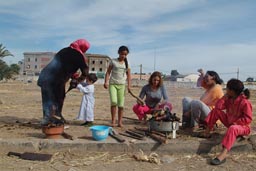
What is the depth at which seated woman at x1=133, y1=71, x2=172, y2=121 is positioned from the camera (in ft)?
20.7

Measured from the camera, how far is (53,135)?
4.89m

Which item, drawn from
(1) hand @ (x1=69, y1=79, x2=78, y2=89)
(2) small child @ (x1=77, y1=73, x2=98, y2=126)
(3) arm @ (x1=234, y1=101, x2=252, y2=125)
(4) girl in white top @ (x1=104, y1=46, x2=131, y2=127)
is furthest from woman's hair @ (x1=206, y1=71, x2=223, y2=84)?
(1) hand @ (x1=69, y1=79, x2=78, y2=89)

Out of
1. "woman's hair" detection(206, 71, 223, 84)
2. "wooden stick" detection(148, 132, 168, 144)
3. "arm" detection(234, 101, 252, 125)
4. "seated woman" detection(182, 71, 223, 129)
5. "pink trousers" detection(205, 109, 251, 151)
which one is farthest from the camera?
"woman's hair" detection(206, 71, 223, 84)

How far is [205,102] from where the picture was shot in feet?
18.3

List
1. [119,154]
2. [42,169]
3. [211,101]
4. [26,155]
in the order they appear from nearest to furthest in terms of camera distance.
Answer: [42,169] → [26,155] → [119,154] → [211,101]

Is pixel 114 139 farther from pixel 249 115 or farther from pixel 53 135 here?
pixel 249 115

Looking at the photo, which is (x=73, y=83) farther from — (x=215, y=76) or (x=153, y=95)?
(x=215, y=76)

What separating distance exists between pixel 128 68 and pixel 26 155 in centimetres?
289

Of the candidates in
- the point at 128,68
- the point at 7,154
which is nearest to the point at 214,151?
the point at 128,68

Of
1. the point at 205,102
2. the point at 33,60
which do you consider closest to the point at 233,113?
the point at 205,102

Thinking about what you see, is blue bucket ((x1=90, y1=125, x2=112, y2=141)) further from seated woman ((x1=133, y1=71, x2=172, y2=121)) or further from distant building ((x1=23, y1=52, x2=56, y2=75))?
distant building ((x1=23, y1=52, x2=56, y2=75))

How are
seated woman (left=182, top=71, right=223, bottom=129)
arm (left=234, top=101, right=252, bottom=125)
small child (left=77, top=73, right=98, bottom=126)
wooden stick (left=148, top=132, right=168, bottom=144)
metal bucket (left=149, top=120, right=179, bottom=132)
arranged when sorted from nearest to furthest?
arm (left=234, top=101, right=252, bottom=125)
wooden stick (left=148, top=132, right=168, bottom=144)
metal bucket (left=149, top=120, right=179, bottom=132)
seated woman (left=182, top=71, right=223, bottom=129)
small child (left=77, top=73, right=98, bottom=126)

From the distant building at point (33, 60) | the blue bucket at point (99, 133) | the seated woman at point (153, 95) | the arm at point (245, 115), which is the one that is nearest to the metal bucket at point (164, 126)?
the blue bucket at point (99, 133)

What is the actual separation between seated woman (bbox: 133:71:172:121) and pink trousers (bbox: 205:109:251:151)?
1479mm
